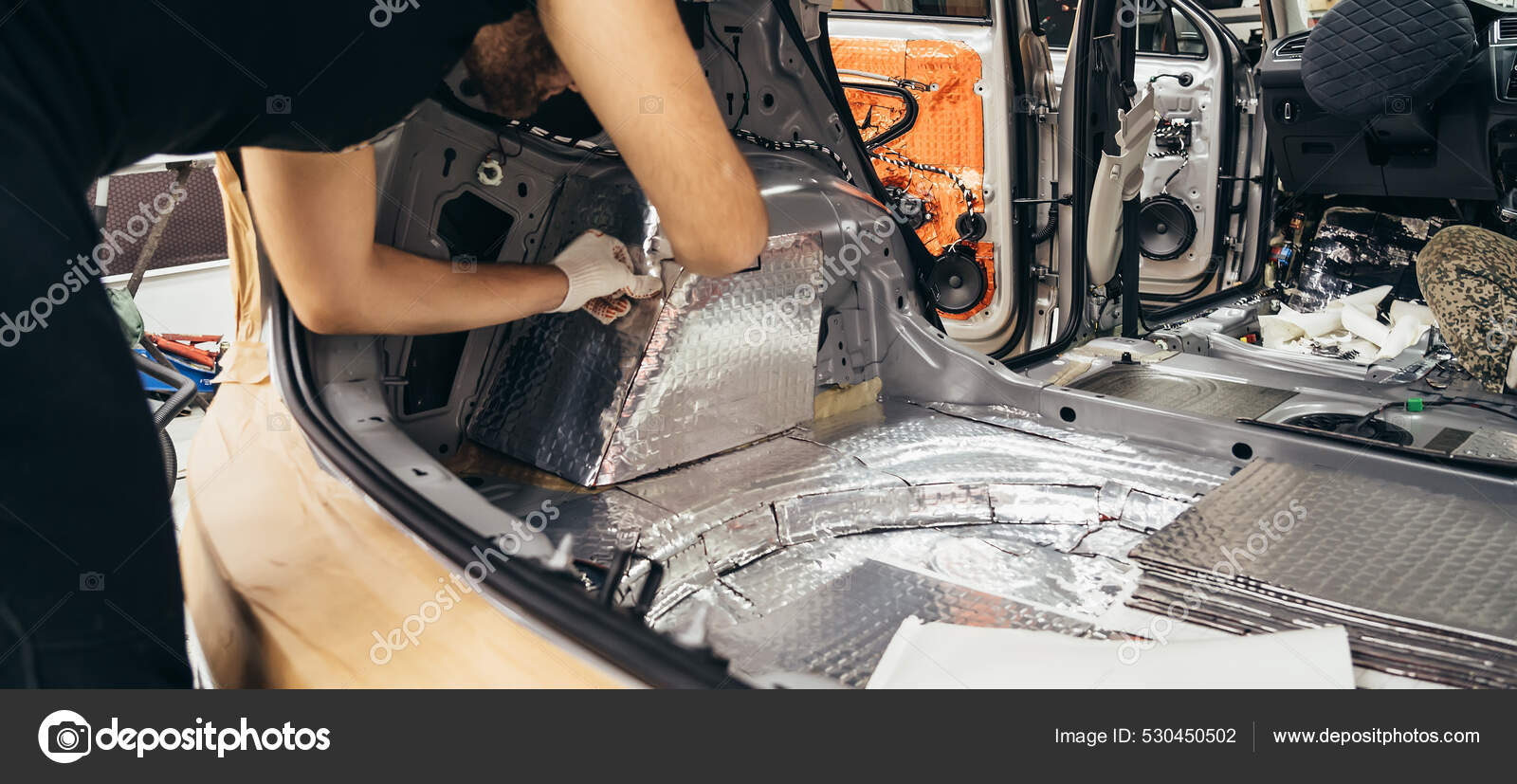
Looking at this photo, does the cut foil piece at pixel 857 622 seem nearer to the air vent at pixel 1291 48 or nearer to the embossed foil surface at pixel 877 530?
the embossed foil surface at pixel 877 530

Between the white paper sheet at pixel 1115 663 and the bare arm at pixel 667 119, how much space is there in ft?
2.44

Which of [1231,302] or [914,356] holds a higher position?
[914,356]

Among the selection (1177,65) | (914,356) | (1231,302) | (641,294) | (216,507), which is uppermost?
(1177,65)

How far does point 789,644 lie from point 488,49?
3.82ft

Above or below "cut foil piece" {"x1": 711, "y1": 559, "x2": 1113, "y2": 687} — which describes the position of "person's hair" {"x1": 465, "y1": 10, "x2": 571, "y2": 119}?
above

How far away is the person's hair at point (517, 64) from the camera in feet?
5.40

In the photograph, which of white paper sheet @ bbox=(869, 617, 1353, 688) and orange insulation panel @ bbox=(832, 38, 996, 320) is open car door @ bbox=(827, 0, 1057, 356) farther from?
white paper sheet @ bbox=(869, 617, 1353, 688)

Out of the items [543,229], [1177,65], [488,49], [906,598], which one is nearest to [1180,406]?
[906,598]

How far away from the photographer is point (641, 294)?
2.14 meters

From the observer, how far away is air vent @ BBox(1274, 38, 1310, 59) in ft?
13.6
